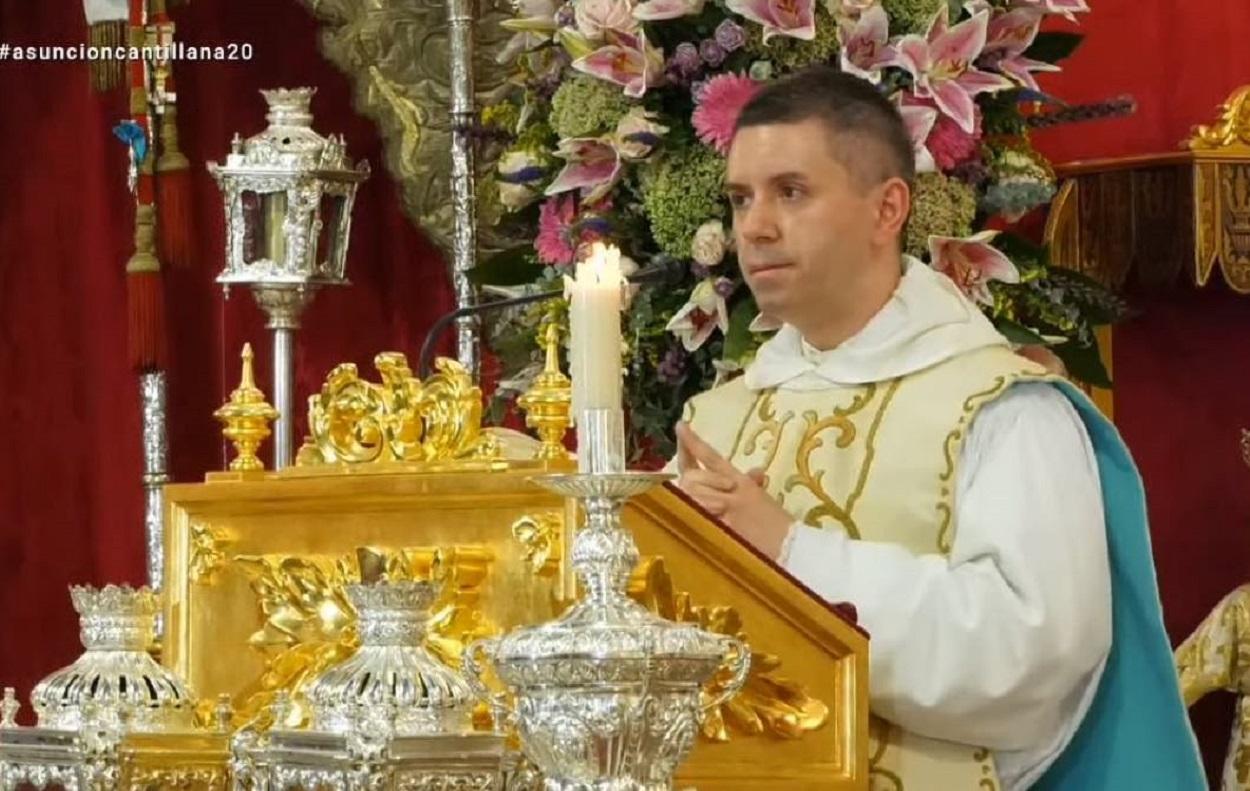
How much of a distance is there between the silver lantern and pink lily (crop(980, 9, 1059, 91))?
0.91 meters

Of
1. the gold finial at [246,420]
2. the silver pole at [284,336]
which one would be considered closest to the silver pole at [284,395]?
the silver pole at [284,336]

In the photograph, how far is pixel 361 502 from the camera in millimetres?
2902

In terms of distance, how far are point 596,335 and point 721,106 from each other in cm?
168

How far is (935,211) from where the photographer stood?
13.3 ft

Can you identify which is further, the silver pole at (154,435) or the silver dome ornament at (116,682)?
the silver pole at (154,435)

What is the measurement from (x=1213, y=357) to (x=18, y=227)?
6.31ft

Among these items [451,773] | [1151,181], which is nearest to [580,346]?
[451,773]

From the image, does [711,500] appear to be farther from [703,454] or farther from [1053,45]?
[1053,45]

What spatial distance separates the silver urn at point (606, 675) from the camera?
2318 mm

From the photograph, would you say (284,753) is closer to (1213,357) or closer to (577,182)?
(577,182)

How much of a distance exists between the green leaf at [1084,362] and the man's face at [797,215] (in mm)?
951

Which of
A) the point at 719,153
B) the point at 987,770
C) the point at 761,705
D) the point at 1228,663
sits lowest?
the point at 1228,663

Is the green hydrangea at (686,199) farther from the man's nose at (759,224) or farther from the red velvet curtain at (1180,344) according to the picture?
the red velvet curtain at (1180,344)

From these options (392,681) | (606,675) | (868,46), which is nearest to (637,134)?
(868,46)
